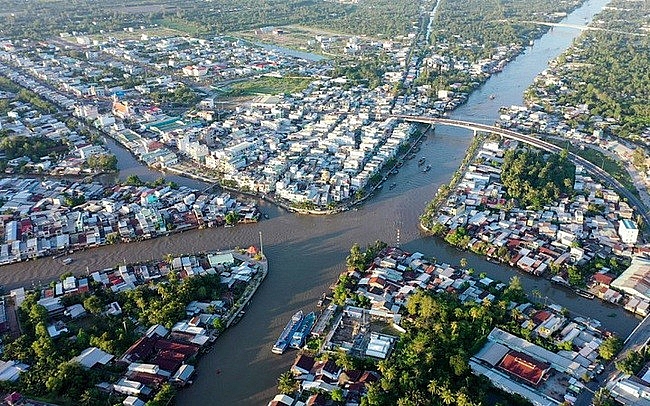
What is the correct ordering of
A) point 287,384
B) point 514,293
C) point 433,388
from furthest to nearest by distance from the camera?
point 514,293
point 287,384
point 433,388

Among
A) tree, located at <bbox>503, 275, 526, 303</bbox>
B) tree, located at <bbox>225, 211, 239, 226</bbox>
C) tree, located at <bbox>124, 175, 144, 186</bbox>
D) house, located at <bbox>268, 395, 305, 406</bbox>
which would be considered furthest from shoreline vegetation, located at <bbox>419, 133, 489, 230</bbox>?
tree, located at <bbox>124, 175, 144, 186</bbox>

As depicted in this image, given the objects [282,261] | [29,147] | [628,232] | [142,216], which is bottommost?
[282,261]

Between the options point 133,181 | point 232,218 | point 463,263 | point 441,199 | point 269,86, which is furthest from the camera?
point 269,86

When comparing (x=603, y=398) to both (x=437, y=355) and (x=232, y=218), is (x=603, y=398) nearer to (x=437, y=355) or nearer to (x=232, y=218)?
(x=437, y=355)

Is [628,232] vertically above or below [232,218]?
above

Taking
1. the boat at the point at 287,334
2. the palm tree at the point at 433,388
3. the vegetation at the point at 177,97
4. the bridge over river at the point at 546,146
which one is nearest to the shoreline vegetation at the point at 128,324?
the boat at the point at 287,334

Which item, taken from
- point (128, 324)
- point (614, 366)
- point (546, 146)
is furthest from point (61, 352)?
point (546, 146)

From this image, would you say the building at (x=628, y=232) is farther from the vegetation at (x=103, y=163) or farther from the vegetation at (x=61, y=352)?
the vegetation at (x=103, y=163)

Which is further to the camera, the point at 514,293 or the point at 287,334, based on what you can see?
the point at 514,293

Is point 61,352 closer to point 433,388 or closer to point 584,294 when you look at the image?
point 433,388
